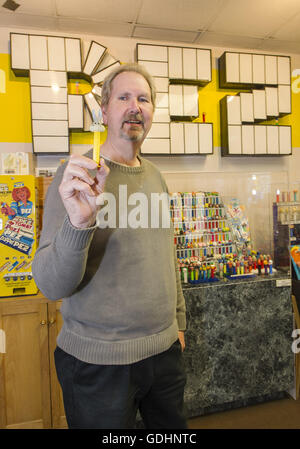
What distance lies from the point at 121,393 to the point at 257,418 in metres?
1.68

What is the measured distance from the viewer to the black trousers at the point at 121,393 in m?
0.94

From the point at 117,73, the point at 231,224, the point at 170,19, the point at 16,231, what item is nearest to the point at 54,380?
the point at 16,231

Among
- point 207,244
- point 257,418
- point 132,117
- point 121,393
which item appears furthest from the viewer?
point 207,244

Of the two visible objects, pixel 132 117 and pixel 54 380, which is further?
pixel 54 380

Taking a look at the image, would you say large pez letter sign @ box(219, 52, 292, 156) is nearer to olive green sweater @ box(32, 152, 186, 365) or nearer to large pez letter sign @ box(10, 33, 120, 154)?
large pez letter sign @ box(10, 33, 120, 154)

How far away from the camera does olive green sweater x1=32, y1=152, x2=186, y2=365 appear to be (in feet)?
2.99

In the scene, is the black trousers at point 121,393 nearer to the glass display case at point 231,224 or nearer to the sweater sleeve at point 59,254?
the sweater sleeve at point 59,254

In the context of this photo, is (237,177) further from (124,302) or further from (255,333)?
(124,302)

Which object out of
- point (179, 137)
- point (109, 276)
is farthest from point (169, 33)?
point (109, 276)

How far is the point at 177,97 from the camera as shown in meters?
2.62

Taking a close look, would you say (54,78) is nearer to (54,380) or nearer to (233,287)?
Answer: (233,287)

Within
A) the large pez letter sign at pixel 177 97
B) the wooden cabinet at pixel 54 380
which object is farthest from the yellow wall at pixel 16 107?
the wooden cabinet at pixel 54 380

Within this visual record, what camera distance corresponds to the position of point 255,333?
2.18 meters

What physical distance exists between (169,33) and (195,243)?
5.91ft
